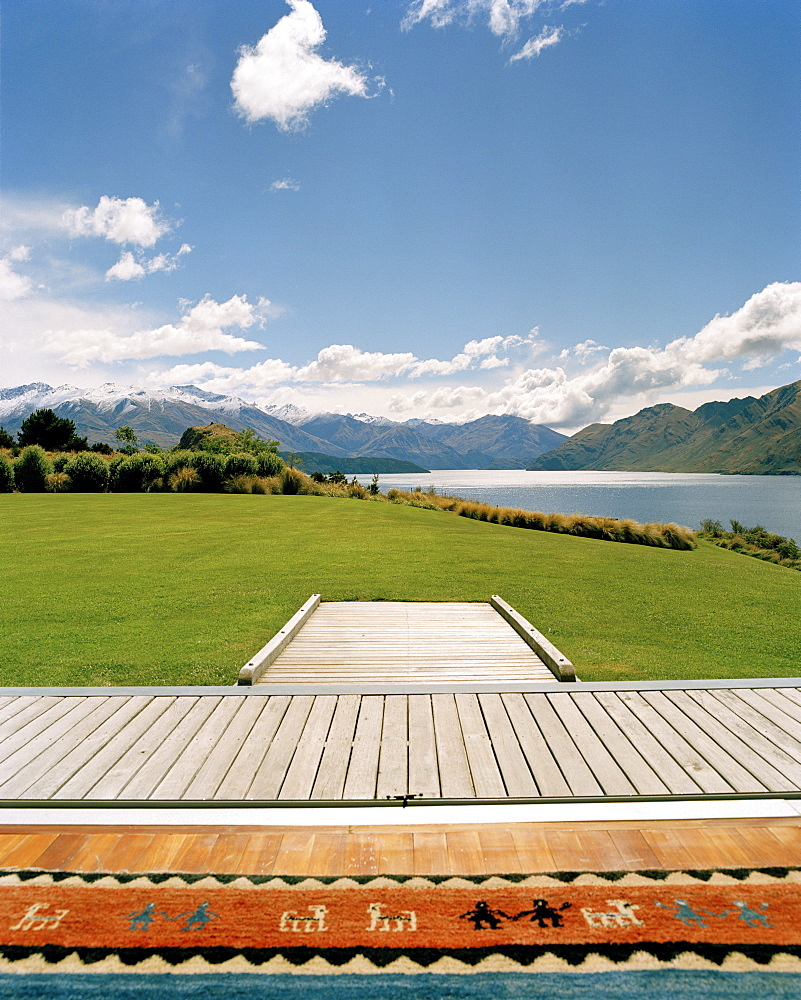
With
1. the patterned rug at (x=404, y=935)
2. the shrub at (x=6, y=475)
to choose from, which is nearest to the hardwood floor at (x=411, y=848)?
the patterned rug at (x=404, y=935)

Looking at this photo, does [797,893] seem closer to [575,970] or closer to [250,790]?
[575,970]

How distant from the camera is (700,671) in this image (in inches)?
180

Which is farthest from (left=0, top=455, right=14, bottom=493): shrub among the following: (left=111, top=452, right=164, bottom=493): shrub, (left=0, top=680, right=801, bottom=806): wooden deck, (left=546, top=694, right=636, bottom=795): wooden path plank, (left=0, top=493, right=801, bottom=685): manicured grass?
(left=546, top=694, right=636, bottom=795): wooden path plank

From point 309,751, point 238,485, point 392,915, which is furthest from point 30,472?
point 392,915

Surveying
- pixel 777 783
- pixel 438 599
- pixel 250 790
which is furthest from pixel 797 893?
pixel 438 599

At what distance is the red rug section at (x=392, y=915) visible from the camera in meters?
1.75

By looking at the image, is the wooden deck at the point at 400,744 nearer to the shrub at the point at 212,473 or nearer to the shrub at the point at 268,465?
the shrub at the point at 212,473

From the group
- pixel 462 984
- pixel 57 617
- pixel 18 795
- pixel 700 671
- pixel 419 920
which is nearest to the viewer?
pixel 462 984

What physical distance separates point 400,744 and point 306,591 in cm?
459

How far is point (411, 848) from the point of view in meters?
2.22

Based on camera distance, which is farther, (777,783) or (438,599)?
(438,599)

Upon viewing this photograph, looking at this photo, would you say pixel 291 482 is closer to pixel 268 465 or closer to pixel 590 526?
pixel 268 465

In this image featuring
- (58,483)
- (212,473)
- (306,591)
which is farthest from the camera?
(212,473)

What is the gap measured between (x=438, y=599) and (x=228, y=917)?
5.27m
